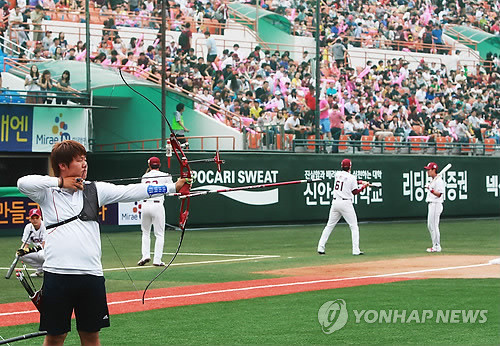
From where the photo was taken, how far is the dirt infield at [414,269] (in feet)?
49.0

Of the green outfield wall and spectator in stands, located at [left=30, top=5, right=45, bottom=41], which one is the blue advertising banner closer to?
the green outfield wall

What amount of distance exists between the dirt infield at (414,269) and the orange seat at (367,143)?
12953 millimetres

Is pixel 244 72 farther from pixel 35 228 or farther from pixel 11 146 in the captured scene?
pixel 35 228

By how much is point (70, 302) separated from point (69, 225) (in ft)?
1.90

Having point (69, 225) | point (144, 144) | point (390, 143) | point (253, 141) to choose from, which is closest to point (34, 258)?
point (69, 225)

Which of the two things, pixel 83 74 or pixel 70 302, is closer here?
pixel 70 302

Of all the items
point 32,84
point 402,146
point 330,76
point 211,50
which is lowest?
point 402,146

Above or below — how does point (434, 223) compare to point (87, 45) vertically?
below

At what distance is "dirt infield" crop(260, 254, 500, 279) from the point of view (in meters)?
14.9

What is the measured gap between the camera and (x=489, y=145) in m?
33.6

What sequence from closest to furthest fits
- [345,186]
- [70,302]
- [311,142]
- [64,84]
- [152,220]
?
[70,302] < [152,220] < [345,186] < [64,84] < [311,142]

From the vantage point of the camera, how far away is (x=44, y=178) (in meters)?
6.43

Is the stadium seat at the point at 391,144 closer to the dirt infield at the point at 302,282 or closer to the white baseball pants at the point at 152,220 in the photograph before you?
the dirt infield at the point at 302,282

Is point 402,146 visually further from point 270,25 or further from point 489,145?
point 270,25
